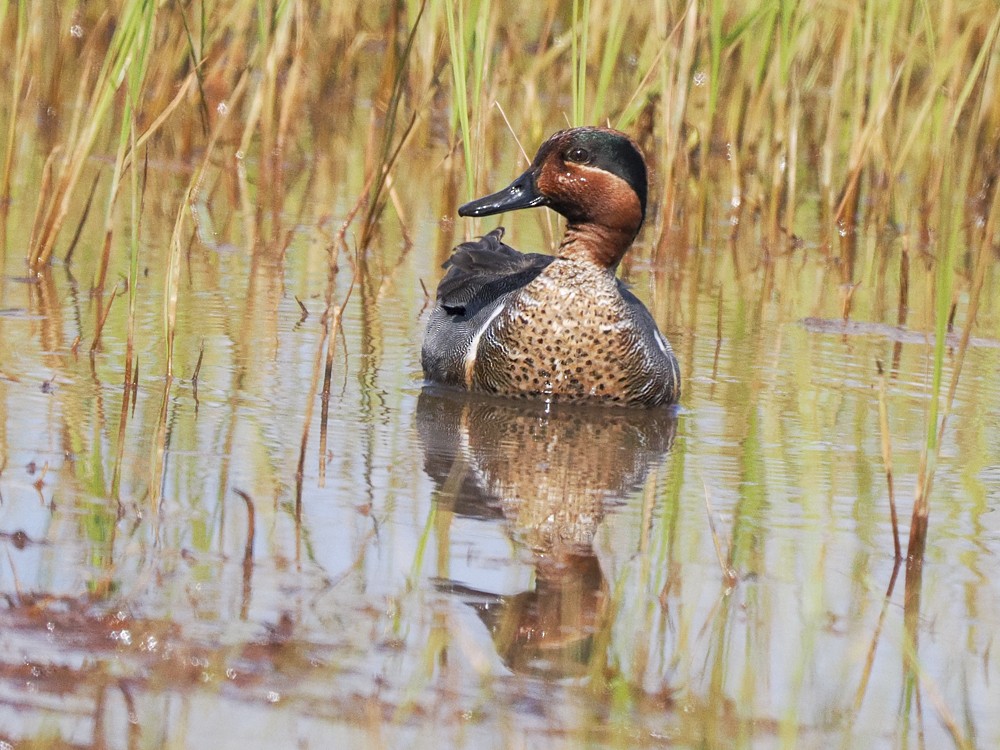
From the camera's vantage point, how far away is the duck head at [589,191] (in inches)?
222

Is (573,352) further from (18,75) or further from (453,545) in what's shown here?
(18,75)

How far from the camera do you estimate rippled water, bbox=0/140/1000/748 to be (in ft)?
9.23

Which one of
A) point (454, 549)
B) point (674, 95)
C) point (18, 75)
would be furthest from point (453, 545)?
point (674, 95)

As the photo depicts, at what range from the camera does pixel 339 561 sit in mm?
3516

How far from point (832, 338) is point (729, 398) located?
3.97 ft

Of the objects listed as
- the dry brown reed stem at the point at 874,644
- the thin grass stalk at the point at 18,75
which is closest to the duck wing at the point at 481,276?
the thin grass stalk at the point at 18,75

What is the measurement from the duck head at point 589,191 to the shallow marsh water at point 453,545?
24.0 inches

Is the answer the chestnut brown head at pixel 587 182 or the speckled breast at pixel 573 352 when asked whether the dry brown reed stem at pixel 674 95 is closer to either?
the chestnut brown head at pixel 587 182

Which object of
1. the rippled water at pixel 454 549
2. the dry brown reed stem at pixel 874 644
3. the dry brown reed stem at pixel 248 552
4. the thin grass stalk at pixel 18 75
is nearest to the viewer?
the rippled water at pixel 454 549

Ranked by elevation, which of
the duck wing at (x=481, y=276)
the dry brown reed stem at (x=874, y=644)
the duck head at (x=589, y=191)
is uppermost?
the duck head at (x=589, y=191)

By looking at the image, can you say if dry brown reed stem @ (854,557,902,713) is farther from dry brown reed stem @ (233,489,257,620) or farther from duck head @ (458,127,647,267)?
duck head @ (458,127,647,267)

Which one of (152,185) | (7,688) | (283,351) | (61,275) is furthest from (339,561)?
(152,185)

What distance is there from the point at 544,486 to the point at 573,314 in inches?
49.8

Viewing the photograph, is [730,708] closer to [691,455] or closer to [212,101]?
[691,455]
